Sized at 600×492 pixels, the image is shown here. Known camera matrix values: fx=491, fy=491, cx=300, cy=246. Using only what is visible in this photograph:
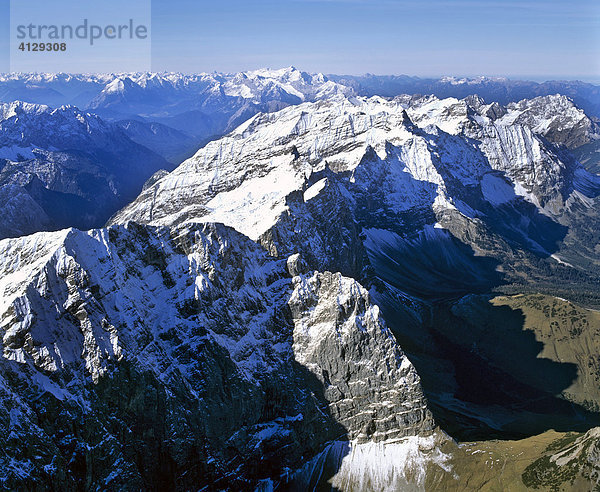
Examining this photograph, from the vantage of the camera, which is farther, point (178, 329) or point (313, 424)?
point (313, 424)

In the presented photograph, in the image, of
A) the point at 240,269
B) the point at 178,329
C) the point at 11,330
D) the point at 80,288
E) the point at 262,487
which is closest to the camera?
the point at 11,330

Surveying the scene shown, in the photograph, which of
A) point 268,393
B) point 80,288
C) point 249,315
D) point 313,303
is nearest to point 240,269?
point 249,315

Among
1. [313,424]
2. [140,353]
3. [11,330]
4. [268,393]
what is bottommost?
[313,424]

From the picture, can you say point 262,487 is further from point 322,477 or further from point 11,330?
point 11,330

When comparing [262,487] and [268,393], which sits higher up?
[268,393]

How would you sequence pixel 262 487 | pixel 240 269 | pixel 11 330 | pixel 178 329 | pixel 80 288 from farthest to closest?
pixel 240 269
pixel 262 487
pixel 178 329
pixel 80 288
pixel 11 330

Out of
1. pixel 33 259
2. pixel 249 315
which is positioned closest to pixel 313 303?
pixel 249 315

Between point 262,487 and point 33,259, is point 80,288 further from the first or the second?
point 262,487
